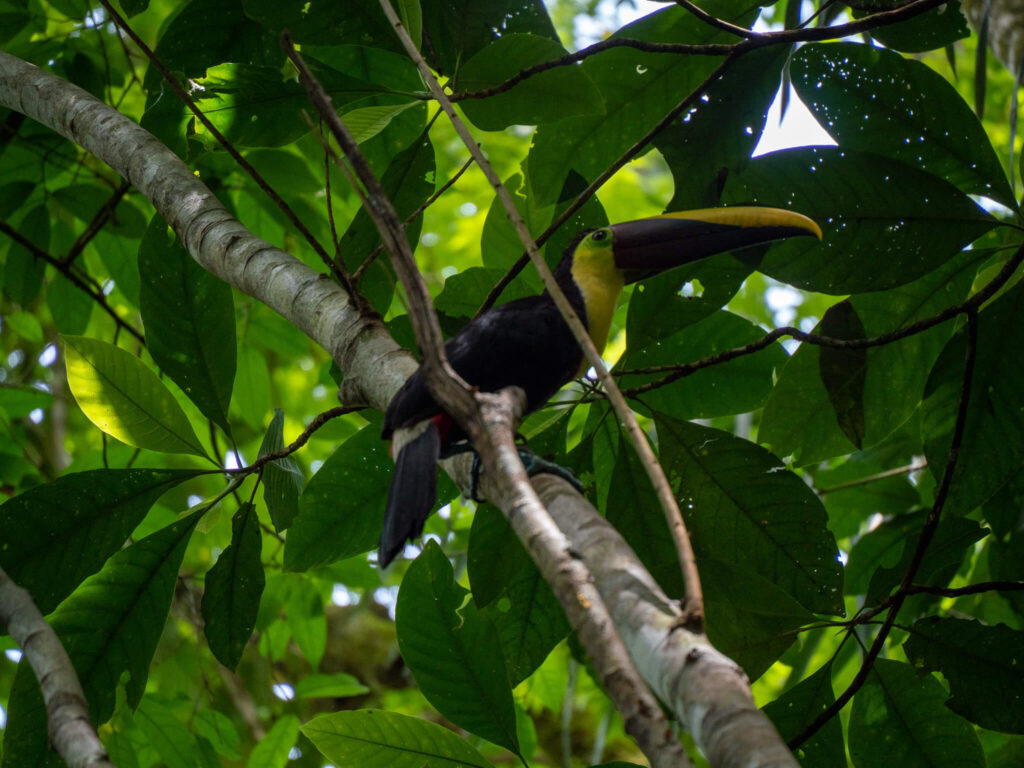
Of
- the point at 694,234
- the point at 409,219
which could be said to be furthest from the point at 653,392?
the point at 409,219

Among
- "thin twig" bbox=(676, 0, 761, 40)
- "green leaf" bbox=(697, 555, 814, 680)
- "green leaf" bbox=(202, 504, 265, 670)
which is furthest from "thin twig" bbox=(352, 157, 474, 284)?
"green leaf" bbox=(697, 555, 814, 680)

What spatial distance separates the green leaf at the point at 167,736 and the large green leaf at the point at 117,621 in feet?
2.73

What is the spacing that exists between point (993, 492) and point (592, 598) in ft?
5.02

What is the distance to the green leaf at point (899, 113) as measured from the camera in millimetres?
2176

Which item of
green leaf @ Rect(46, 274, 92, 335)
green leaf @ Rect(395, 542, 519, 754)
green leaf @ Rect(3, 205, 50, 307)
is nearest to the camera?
green leaf @ Rect(395, 542, 519, 754)

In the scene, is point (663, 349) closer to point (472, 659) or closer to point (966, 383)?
point (966, 383)

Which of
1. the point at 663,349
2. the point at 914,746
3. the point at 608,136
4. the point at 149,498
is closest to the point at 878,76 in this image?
the point at 608,136

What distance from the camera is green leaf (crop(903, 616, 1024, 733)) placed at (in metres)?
2.07

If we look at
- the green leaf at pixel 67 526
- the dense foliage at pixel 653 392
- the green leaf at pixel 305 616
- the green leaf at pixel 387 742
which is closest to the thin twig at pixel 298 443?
the dense foliage at pixel 653 392

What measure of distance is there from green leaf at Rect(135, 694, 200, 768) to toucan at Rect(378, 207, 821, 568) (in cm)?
148

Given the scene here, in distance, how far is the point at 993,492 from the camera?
2186 mm

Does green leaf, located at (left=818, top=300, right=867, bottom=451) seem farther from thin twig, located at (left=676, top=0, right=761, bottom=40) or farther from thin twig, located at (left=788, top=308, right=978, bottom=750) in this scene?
thin twig, located at (left=676, top=0, right=761, bottom=40)

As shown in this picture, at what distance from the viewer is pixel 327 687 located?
3.77 metres

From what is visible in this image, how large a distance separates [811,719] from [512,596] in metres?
0.76
